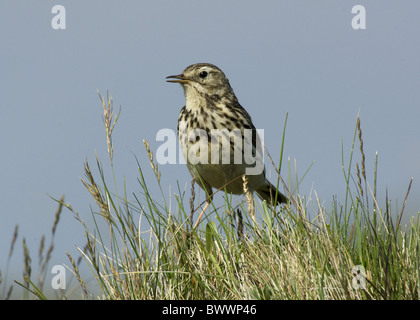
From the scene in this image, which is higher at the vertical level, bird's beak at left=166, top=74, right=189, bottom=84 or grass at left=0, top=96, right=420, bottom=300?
bird's beak at left=166, top=74, right=189, bottom=84

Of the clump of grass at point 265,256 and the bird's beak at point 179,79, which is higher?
the bird's beak at point 179,79

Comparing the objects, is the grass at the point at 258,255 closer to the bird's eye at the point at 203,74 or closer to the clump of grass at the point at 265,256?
the clump of grass at the point at 265,256

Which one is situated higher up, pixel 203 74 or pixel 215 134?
pixel 203 74

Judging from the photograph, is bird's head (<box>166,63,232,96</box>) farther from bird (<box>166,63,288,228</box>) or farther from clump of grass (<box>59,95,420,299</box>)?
clump of grass (<box>59,95,420,299</box>)

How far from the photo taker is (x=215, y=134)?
7172 millimetres

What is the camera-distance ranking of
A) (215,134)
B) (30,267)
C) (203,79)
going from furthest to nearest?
1. (203,79)
2. (215,134)
3. (30,267)

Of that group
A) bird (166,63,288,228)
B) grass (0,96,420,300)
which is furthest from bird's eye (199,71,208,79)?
grass (0,96,420,300)

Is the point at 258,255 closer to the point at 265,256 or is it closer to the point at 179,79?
the point at 265,256

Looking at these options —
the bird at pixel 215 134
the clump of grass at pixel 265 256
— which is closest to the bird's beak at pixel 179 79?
the bird at pixel 215 134

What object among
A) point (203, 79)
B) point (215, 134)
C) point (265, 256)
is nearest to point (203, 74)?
point (203, 79)

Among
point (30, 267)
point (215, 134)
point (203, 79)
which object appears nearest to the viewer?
point (30, 267)

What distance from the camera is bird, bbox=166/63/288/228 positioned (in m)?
7.10

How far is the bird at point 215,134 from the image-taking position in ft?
23.3
